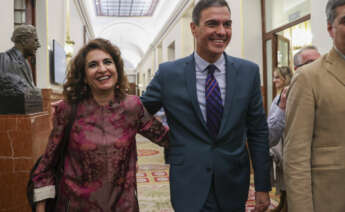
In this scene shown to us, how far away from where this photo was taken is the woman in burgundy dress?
182cm

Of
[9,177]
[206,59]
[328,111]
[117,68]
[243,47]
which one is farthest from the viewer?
[243,47]

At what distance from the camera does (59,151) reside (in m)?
1.89

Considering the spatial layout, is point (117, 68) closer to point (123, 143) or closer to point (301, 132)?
point (123, 143)

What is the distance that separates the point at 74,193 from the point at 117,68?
0.82 meters

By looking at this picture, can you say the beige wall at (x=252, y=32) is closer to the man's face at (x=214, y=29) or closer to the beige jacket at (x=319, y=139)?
the man's face at (x=214, y=29)

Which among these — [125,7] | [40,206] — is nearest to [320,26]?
[40,206]

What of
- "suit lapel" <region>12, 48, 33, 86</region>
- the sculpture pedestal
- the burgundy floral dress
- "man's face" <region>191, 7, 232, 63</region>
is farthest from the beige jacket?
"suit lapel" <region>12, 48, 33, 86</region>

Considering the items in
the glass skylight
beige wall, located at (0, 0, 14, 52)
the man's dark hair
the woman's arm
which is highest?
the glass skylight

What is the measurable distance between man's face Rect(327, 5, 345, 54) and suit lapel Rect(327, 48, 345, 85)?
36mm

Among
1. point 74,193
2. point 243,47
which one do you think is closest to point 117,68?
point 74,193

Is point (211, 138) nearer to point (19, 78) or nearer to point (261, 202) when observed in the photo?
point (261, 202)

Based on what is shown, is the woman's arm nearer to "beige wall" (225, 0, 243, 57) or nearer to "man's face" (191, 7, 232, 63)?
"man's face" (191, 7, 232, 63)

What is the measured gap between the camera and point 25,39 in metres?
3.70

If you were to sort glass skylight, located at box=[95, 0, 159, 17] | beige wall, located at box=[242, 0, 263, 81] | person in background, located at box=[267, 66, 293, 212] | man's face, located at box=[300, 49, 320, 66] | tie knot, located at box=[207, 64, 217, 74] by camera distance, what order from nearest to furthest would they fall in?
tie knot, located at box=[207, 64, 217, 74]
person in background, located at box=[267, 66, 293, 212]
man's face, located at box=[300, 49, 320, 66]
beige wall, located at box=[242, 0, 263, 81]
glass skylight, located at box=[95, 0, 159, 17]
